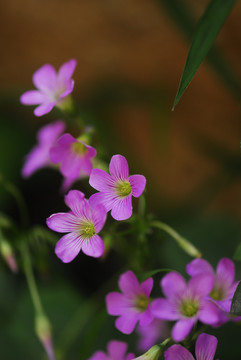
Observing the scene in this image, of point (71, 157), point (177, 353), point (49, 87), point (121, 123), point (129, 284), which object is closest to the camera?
point (177, 353)

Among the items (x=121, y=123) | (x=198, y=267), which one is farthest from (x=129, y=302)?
(x=121, y=123)

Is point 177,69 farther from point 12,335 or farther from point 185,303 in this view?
point 185,303

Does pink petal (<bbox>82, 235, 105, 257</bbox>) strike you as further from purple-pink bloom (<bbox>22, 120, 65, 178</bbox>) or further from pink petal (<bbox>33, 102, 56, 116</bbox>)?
purple-pink bloom (<bbox>22, 120, 65, 178</bbox>)

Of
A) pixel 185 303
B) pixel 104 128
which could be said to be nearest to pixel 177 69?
pixel 104 128

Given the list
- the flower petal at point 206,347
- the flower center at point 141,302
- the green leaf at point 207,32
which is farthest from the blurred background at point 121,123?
the flower petal at point 206,347

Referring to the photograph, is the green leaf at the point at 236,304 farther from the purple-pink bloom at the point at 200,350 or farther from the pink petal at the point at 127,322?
the pink petal at the point at 127,322

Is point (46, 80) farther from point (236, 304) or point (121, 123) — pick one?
point (121, 123)
